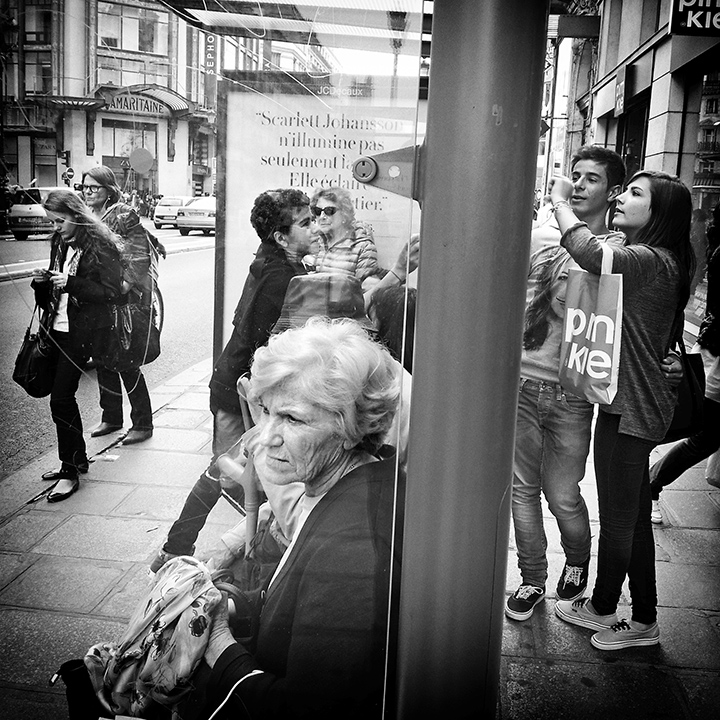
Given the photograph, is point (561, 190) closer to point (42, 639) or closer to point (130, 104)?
point (130, 104)

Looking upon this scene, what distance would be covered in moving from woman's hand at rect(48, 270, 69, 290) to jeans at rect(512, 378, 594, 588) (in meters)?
1.65

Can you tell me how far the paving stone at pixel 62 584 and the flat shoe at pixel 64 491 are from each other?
20 centimetres

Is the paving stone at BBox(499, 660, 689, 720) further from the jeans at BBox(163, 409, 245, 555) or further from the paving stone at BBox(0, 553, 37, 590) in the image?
the paving stone at BBox(0, 553, 37, 590)

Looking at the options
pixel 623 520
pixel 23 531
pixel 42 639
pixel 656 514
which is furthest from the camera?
pixel 656 514

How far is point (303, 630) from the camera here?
1472mm

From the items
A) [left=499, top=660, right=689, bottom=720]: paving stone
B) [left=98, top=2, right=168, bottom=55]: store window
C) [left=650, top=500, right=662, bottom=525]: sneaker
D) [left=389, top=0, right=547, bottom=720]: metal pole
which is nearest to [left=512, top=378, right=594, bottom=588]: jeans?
[left=499, top=660, right=689, bottom=720]: paving stone

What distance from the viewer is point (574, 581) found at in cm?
297

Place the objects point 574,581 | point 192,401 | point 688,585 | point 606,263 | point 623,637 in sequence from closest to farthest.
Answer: point 192,401, point 606,263, point 623,637, point 574,581, point 688,585

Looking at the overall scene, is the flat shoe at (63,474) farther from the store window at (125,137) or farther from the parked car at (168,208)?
the store window at (125,137)

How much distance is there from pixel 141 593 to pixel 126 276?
0.61m

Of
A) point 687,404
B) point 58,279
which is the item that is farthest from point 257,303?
point 687,404

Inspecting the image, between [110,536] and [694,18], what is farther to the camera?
[694,18]

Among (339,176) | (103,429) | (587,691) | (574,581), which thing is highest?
(339,176)

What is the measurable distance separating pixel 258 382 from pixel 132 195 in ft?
1.33
